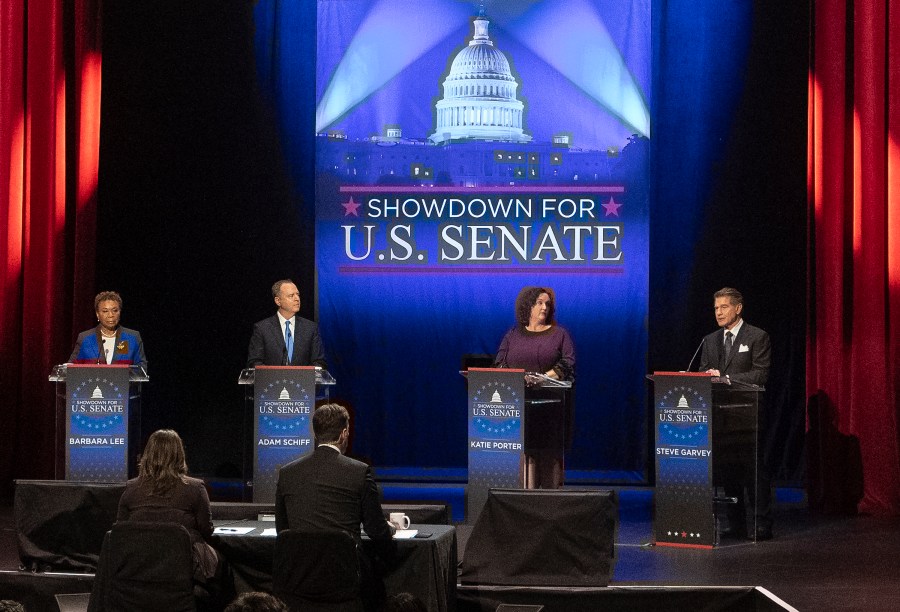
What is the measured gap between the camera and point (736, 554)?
707 cm

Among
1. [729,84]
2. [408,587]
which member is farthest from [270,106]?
[408,587]

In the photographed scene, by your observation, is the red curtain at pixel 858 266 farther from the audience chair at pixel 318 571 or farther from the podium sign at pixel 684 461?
the audience chair at pixel 318 571

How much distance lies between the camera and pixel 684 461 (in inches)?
286

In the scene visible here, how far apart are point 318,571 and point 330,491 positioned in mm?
350

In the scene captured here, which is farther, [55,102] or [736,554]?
[55,102]

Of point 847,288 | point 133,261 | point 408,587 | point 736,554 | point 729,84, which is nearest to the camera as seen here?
point 408,587

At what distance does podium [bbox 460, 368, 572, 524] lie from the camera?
7.14m

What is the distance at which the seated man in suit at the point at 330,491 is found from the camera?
4965 mm

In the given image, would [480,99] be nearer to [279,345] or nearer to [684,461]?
[279,345]

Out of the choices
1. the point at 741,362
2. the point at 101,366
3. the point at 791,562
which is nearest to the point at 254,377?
the point at 101,366

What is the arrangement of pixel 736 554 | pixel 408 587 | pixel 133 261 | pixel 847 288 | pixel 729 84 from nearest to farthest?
pixel 408 587 → pixel 736 554 → pixel 847 288 → pixel 729 84 → pixel 133 261

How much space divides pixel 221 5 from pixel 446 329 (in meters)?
3.51

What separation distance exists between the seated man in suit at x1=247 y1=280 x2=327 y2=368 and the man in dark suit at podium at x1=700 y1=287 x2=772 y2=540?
2.70 m

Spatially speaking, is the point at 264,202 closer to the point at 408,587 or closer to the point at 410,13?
the point at 410,13
